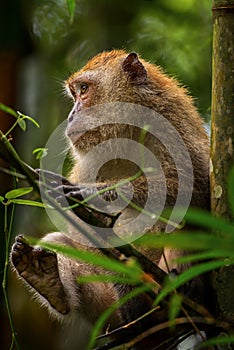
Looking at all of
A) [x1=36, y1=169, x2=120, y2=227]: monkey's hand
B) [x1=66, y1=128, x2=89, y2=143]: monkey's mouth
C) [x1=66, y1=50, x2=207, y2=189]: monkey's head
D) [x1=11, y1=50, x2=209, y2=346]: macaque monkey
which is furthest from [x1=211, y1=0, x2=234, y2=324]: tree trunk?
[x1=66, y1=128, x2=89, y2=143]: monkey's mouth

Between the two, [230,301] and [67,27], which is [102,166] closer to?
[230,301]

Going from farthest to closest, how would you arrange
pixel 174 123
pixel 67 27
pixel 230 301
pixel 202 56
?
pixel 67 27, pixel 202 56, pixel 174 123, pixel 230 301

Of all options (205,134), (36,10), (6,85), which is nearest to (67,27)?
(36,10)

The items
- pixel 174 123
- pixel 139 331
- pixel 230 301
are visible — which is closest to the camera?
pixel 230 301

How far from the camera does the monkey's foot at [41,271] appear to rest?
330 centimetres

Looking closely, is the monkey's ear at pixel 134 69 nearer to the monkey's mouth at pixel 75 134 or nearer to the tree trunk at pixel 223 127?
the monkey's mouth at pixel 75 134

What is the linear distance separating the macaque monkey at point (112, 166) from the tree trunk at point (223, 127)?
1.87 ft

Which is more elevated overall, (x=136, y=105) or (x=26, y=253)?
(x=136, y=105)

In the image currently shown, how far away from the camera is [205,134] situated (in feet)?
12.1

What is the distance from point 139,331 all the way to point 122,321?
2.21 ft

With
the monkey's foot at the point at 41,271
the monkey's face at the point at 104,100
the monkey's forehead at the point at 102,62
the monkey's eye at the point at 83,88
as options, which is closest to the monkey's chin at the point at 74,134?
the monkey's face at the point at 104,100

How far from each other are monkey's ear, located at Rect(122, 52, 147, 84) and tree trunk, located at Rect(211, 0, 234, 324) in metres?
1.23

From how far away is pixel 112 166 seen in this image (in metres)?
3.64

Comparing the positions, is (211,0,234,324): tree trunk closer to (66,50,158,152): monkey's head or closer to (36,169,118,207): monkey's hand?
(36,169,118,207): monkey's hand
